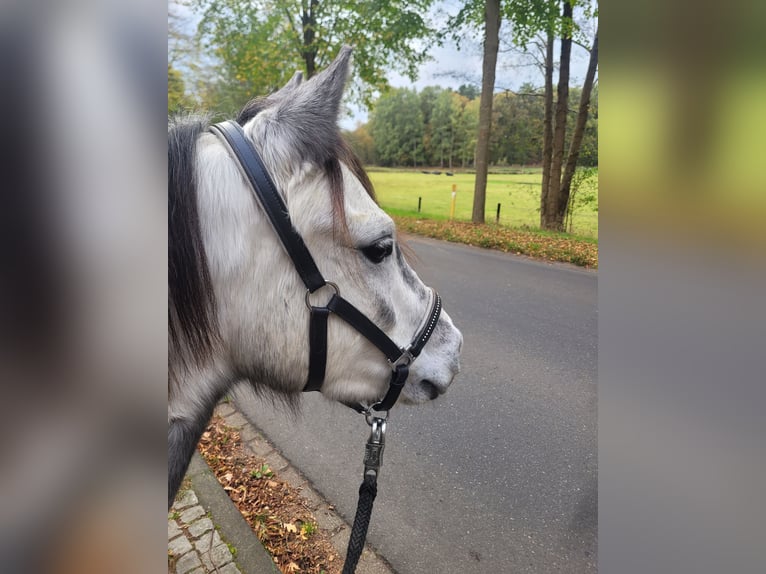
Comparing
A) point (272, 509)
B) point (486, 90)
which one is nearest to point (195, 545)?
point (272, 509)

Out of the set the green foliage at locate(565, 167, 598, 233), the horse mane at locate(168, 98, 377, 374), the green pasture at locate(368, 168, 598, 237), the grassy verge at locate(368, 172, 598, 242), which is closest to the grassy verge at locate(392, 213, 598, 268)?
the grassy verge at locate(368, 172, 598, 242)

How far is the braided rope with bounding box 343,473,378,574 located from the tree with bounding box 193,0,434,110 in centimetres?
1287

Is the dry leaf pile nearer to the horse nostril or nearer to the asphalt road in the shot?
the asphalt road

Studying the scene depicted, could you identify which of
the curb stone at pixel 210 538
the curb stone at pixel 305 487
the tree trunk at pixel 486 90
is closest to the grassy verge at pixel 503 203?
the tree trunk at pixel 486 90

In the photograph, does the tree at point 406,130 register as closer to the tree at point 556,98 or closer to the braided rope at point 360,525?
the tree at point 556,98

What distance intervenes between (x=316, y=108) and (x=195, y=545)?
228 cm

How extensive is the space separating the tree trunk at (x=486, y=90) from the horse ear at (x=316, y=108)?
1216 centimetres

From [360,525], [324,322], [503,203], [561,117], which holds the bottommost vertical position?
[360,525]

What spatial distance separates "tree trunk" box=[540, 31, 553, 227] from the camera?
13.4m

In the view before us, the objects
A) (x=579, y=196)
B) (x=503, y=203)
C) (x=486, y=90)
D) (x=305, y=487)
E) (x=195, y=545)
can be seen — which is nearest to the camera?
(x=195, y=545)

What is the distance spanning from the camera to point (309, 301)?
3.74ft

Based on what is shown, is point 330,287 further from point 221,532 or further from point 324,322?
point 221,532

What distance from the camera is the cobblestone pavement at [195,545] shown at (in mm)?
2107
